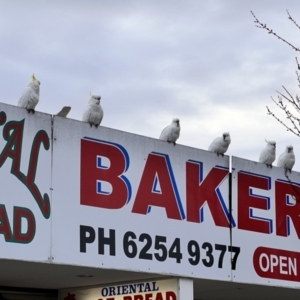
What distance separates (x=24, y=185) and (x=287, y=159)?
5.63 metres

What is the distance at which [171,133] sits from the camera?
1284 cm

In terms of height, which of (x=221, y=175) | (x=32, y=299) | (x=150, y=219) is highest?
(x=221, y=175)

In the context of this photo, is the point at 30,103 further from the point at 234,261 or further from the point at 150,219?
the point at 234,261

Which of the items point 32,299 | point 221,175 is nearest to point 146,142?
point 221,175

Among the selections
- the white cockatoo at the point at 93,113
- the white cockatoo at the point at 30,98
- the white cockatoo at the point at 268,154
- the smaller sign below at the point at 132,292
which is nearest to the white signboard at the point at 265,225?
the white cockatoo at the point at 268,154

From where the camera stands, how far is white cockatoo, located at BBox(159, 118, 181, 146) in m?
12.8

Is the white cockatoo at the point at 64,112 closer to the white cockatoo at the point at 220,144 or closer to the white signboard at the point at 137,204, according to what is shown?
the white signboard at the point at 137,204

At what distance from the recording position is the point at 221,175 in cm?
1346

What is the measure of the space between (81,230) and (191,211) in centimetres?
216

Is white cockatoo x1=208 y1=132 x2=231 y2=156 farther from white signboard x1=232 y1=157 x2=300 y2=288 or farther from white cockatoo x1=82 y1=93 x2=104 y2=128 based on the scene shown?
white cockatoo x1=82 y1=93 x2=104 y2=128

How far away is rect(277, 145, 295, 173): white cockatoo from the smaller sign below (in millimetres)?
3467

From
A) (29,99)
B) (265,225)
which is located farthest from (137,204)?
(265,225)

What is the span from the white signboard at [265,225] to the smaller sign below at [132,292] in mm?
1271

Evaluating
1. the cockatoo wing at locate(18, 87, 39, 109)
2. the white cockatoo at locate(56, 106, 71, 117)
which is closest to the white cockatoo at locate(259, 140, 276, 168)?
the white cockatoo at locate(56, 106, 71, 117)
